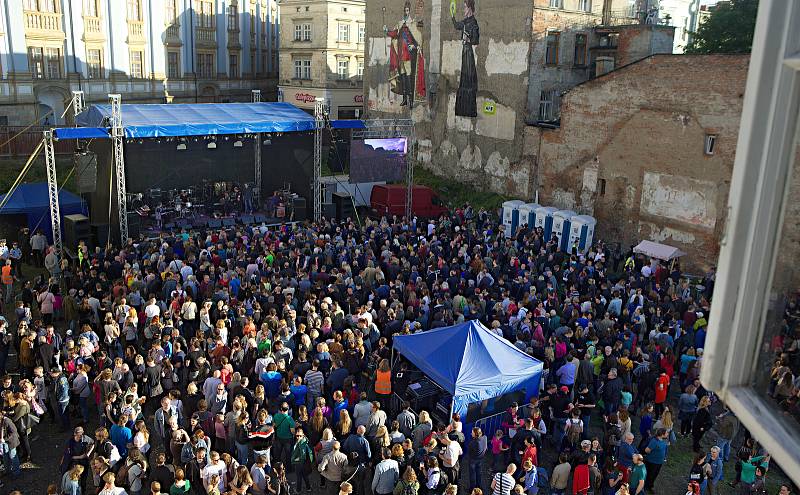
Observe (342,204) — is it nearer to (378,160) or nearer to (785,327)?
(378,160)

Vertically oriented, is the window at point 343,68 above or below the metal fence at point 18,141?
above

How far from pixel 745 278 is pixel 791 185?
222 millimetres

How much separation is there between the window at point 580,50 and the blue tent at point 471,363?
21.5 m

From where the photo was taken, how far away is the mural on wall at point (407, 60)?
35.9m

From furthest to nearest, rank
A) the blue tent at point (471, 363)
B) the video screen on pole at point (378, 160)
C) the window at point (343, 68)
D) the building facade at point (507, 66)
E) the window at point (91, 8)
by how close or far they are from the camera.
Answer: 1. the window at point (343, 68)
2. the window at point (91, 8)
3. the building facade at point (507, 66)
4. the video screen on pole at point (378, 160)
5. the blue tent at point (471, 363)

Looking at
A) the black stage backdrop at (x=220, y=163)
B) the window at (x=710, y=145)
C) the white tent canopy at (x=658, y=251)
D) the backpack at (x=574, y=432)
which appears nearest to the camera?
the backpack at (x=574, y=432)

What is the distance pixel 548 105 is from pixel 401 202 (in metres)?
7.93

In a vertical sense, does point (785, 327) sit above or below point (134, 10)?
below

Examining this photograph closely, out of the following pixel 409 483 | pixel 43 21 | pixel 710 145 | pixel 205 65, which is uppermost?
pixel 43 21

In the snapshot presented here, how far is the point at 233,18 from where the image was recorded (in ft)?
156

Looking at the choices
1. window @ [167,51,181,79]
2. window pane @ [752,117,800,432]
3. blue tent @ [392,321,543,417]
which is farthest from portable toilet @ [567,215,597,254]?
window @ [167,51,181,79]

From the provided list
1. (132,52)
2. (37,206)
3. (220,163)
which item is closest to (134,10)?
(132,52)

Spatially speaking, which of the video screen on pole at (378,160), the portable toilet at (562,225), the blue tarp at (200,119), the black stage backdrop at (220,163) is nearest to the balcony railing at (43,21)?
the black stage backdrop at (220,163)

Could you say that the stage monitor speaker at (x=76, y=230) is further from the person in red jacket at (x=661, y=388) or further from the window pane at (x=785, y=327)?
the window pane at (x=785, y=327)
